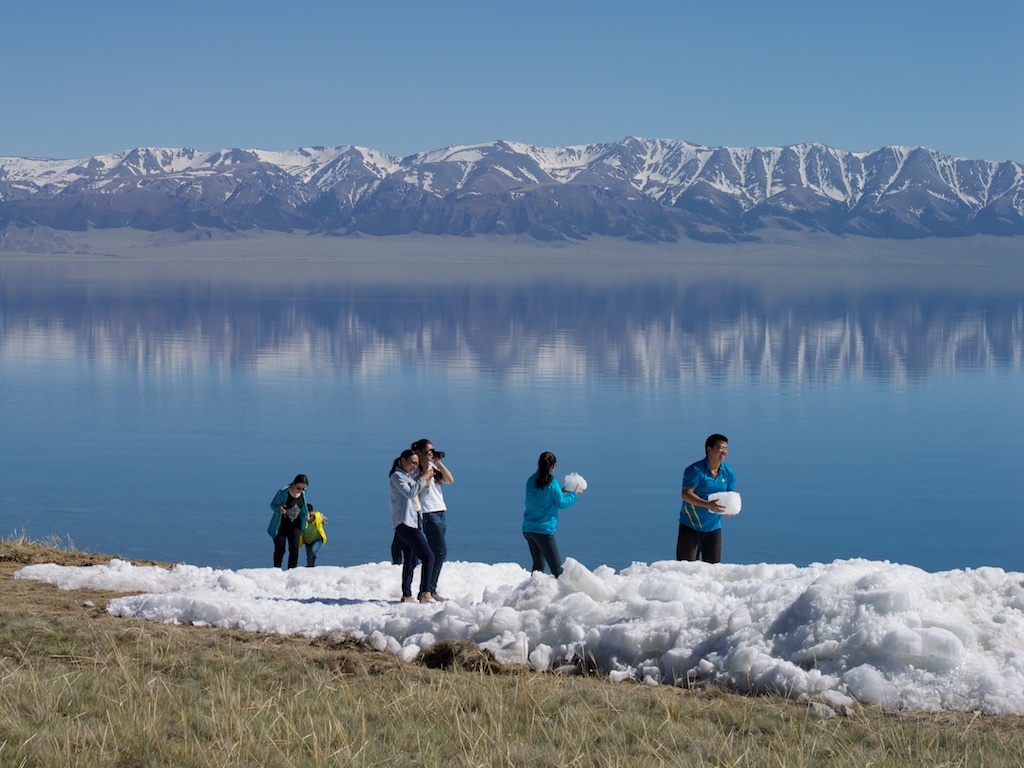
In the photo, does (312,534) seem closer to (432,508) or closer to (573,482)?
(432,508)

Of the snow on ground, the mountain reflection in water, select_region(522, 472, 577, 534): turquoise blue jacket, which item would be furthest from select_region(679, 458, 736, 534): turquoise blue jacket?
the mountain reflection in water

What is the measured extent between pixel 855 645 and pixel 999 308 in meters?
97.7

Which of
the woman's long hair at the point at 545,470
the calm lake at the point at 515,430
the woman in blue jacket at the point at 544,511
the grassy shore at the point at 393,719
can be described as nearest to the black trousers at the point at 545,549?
the woman in blue jacket at the point at 544,511

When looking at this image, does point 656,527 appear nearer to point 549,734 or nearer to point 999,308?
point 549,734

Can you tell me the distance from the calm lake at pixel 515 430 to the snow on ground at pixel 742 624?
869cm

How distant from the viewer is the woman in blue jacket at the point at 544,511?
12.7 m

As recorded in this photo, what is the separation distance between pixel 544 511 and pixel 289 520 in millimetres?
4089

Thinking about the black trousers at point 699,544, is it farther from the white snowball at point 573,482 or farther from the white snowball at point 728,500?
the white snowball at point 573,482

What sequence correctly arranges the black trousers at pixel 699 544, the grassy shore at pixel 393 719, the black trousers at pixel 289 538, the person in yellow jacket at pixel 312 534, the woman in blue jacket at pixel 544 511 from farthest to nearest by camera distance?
1. the person in yellow jacket at pixel 312 534
2. the black trousers at pixel 289 538
3. the woman in blue jacket at pixel 544 511
4. the black trousers at pixel 699 544
5. the grassy shore at pixel 393 719

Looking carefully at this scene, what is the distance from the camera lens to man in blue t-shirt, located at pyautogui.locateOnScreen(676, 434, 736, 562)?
39.5 ft

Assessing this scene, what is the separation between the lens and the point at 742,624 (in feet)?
30.2

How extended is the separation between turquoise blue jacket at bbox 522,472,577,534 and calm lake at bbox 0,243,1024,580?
7.24 meters

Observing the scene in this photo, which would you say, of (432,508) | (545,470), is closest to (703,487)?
(545,470)

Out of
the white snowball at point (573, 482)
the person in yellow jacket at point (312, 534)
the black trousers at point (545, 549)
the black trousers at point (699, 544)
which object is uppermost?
the white snowball at point (573, 482)
